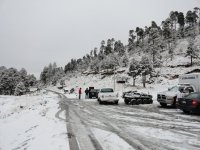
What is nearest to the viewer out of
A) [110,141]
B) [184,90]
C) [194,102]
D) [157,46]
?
[110,141]

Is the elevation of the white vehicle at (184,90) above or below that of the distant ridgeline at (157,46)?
below

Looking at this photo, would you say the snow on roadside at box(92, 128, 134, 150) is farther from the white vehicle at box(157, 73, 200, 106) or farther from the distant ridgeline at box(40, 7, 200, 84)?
the distant ridgeline at box(40, 7, 200, 84)

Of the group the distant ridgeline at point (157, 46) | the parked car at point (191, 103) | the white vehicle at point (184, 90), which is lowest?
the parked car at point (191, 103)

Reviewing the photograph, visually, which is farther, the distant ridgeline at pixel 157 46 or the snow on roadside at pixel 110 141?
the distant ridgeline at pixel 157 46

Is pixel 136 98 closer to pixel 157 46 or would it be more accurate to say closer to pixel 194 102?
pixel 194 102

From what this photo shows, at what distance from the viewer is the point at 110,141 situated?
343 inches

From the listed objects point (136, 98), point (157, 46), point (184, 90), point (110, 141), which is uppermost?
point (157, 46)

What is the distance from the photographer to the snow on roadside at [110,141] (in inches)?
311

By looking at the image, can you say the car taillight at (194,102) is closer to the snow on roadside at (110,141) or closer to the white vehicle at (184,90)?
the white vehicle at (184,90)

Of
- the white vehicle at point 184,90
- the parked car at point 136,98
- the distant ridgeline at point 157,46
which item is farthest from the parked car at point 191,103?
the distant ridgeline at point 157,46

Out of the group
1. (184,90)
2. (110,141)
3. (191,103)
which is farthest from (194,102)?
(110,141)

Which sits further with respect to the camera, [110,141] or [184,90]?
[184,90]

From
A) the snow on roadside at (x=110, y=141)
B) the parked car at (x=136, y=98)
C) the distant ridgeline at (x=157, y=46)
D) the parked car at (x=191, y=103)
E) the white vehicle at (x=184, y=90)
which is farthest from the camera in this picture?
the distant ridgeline at (x=157, y=46)

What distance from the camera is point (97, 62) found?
12925 centimetres
